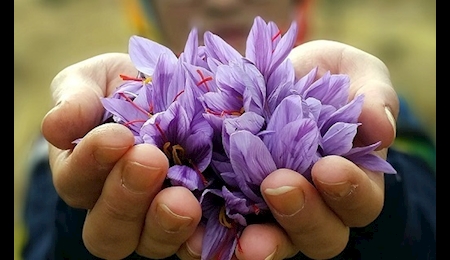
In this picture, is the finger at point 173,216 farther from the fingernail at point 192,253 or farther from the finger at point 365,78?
the finger at point 365,78

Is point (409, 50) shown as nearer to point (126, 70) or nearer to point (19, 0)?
A: point (19, 0)

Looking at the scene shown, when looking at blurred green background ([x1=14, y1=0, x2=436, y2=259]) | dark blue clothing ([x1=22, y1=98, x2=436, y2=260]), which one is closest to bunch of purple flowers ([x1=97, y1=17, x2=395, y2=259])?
dark blue clothing ([x1=22, y1=98, x2=436, y2=260])

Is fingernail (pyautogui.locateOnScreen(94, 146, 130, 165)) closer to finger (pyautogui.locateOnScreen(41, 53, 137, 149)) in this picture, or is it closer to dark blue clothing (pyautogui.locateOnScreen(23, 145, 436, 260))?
finger (pyautogui.locateOnScreen(41, 53, 137, 149))

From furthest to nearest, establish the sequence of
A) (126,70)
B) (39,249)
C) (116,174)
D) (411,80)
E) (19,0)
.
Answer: (19,0) → (411,80) → (39,249) → (126,70) → (116,174)

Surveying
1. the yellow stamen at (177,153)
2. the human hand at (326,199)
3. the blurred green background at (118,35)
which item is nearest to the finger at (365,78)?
the human hand at (326,199)

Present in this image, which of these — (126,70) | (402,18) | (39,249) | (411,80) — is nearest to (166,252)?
(126,70)

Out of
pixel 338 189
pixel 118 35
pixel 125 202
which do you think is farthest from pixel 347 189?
pixel 118 35
